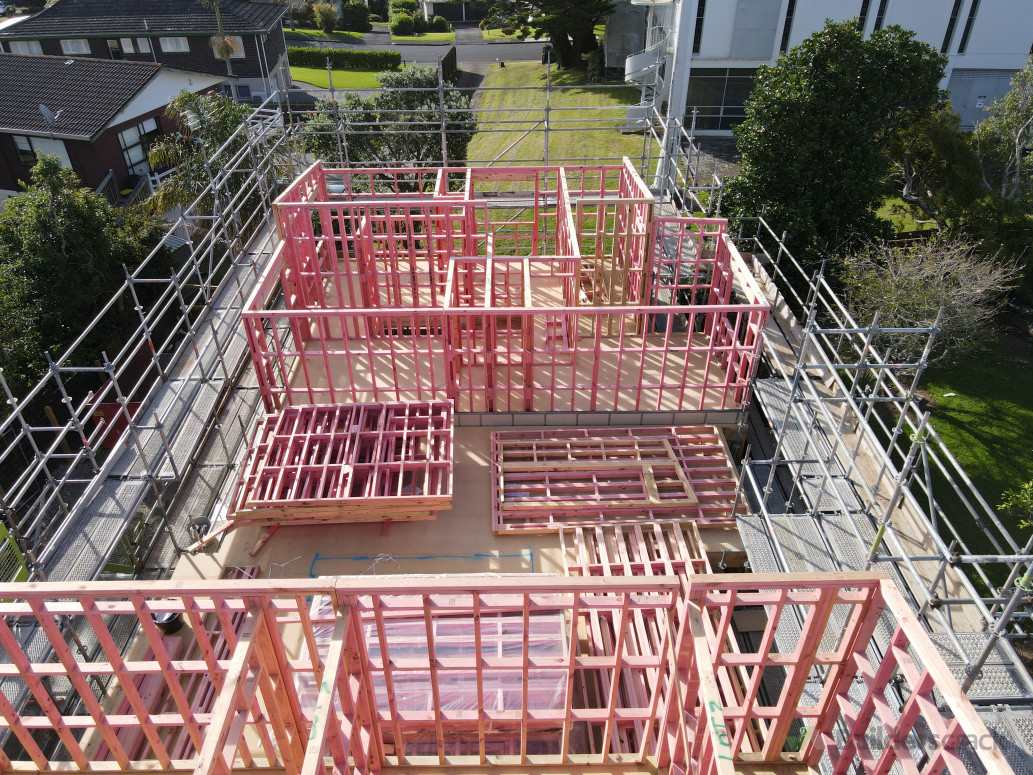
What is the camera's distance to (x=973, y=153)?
71.7 feet

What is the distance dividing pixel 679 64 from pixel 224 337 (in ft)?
80.8

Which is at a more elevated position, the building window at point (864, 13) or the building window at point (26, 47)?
the building window at point (864, 13)

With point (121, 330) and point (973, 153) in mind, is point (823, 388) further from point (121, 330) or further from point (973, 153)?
point (121, 330)

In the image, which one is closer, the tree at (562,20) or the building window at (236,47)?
the tree at (562,20)

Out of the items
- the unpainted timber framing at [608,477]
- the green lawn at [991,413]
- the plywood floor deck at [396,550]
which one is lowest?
the green lawn at [991,413]

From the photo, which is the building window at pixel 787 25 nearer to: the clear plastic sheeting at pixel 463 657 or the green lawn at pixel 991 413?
the green lawn at pixel 991 413

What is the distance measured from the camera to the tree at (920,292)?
1631 cm

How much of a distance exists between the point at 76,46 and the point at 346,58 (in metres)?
18.4

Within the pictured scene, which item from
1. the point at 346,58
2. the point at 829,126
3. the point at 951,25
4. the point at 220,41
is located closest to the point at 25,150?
the point at 220,41

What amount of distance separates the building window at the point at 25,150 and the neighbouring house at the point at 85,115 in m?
0.03

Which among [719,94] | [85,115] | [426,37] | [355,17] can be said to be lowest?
[426,37]

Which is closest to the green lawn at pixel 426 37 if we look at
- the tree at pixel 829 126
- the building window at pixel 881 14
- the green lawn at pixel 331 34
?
the green lawn at pixel 331 34

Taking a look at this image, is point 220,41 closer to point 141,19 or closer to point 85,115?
point 141,19

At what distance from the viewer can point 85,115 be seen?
27.2 metres
